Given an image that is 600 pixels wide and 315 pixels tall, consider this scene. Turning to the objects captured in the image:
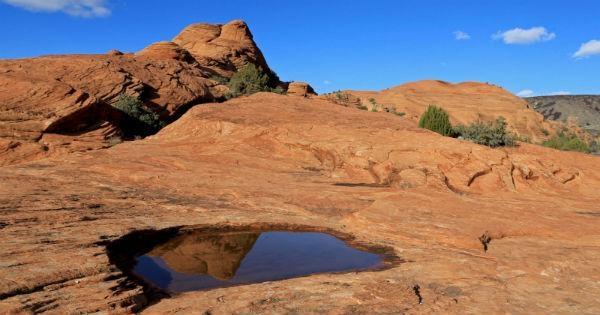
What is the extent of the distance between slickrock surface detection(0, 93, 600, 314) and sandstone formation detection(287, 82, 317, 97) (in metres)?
18.9

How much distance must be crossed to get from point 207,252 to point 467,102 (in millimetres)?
48114

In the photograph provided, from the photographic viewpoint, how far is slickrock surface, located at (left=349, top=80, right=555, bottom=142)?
48.2 metres

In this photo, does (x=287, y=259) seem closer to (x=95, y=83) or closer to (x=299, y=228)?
(x=299, y=228)

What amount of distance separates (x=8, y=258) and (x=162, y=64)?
24475mm

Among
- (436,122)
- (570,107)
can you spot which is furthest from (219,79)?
(570,107)

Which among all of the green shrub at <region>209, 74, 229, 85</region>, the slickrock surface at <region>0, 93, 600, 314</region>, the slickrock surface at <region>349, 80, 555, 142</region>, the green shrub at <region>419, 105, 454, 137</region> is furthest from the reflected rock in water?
the slickrock surface at <region>349, 80, 555, 142</region>

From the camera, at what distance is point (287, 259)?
31.2 feet

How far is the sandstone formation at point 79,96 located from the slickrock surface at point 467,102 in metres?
23.3

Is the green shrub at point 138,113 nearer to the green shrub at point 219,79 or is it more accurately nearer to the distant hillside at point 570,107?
the green shrub at point 219,79

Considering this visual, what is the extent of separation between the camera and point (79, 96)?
20.5 meters

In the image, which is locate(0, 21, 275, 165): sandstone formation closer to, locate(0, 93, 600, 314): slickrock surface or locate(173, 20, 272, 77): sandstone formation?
locate(0, 93, 600, 314): slickrock surface

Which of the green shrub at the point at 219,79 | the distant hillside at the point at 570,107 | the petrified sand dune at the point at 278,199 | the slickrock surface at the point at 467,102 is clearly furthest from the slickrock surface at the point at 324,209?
the distant hillside at the point at 570,107

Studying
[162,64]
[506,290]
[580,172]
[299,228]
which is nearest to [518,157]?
[580,172]

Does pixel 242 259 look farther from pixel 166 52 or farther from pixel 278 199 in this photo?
pixel 166 52
